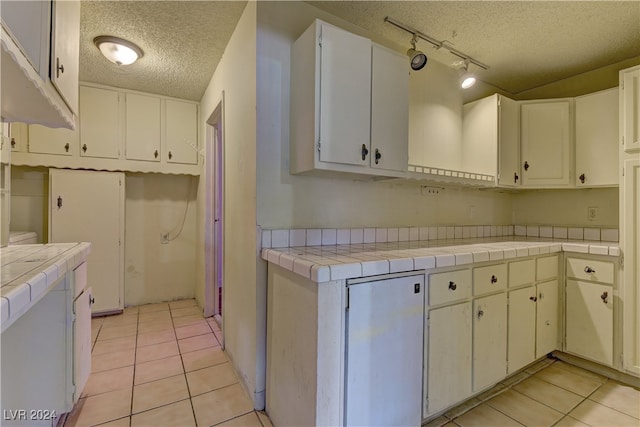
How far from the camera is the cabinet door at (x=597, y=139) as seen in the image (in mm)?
2249

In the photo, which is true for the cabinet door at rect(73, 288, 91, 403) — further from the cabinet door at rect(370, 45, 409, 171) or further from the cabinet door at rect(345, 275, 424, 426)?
the cabinet door at rect(370, 45, 409, 171)

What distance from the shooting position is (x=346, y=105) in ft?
5.21

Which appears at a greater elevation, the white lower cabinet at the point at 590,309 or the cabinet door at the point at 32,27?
the cabinet door at the point at 32,27

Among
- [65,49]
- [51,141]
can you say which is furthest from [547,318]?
[51,141]

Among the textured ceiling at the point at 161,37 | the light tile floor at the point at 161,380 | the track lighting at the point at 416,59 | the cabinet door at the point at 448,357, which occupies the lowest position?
the light tile floor at the point at 161,380

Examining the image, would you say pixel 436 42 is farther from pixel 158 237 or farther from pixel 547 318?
pixel 158 237

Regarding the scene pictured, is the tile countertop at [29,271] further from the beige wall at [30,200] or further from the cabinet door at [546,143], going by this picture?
the cabinet door at [546,143]

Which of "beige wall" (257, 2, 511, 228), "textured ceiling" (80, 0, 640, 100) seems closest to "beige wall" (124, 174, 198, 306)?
"textured ceiling" (80, 0, 640, 100)

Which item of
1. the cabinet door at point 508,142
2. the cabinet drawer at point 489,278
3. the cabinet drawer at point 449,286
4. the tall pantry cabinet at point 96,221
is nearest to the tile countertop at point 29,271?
the tall pantry cabinet at point 96,221

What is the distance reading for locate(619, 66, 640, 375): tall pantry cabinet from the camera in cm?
189

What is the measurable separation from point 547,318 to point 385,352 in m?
1.58

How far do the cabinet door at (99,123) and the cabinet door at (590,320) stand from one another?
428 cm

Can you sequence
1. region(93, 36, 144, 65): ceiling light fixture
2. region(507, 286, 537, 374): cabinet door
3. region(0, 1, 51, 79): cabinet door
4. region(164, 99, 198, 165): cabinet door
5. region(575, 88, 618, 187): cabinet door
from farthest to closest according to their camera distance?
region(164, 99, 198, 165): cabinet door < region(575, 88, 618, 187): cabinet door < region(93, 36, 144, 65): ceiling light fixture < region(507, 286, 537, 374): cabinet door < region(0, 1, 51, 79): cabinet door

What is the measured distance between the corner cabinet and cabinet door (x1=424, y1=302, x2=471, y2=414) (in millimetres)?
868
